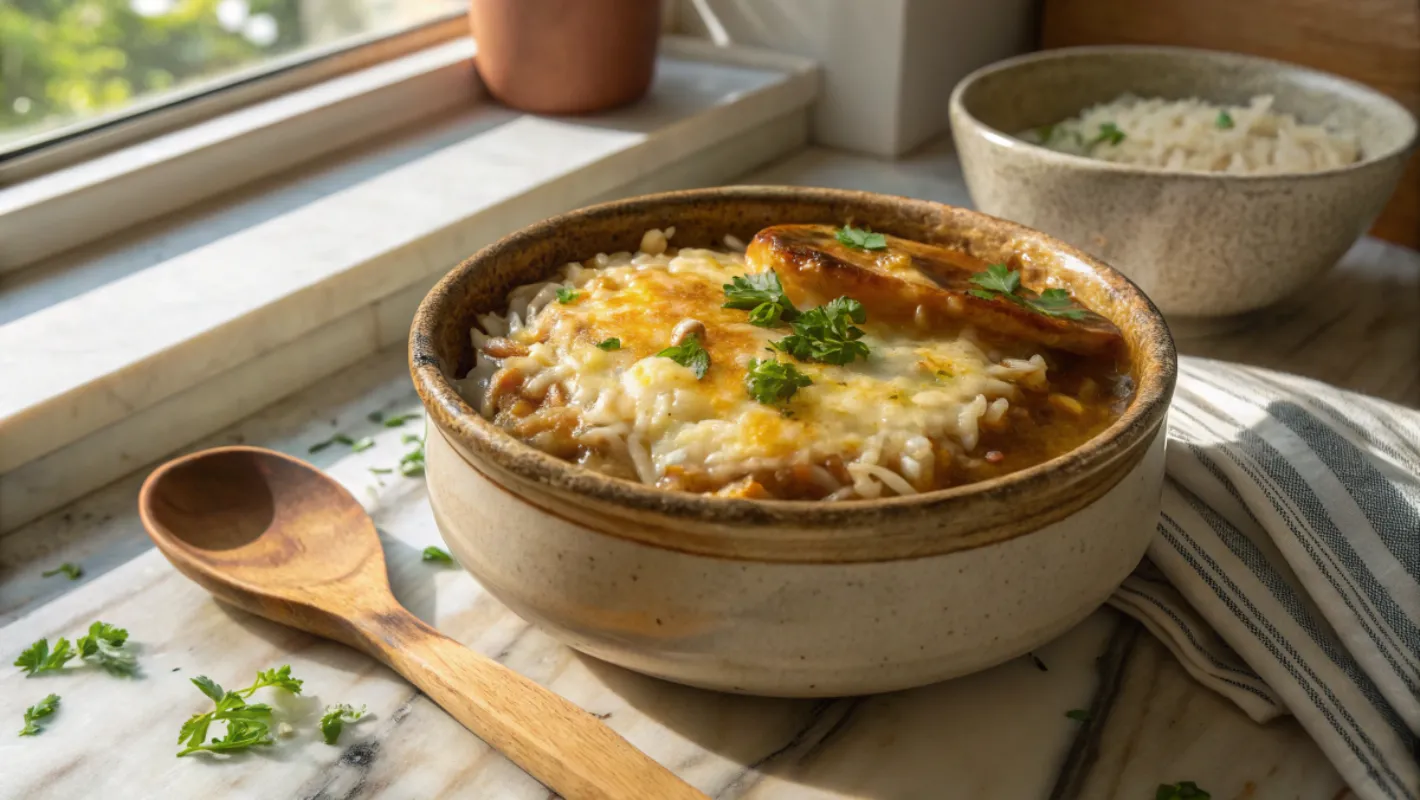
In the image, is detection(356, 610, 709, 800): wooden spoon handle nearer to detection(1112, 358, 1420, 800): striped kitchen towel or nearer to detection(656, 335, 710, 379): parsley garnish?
detection(656, 335, 710, 379): parsley garnish

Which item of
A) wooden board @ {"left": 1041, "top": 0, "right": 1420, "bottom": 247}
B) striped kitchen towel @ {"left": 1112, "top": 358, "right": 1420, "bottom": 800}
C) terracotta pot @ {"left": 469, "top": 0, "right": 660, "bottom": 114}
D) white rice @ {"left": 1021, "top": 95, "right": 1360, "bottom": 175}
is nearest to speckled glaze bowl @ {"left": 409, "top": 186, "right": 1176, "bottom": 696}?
striped kitchen towel @ {"left": 1112, "top": 358, "right": 1420, "bottom": 800}

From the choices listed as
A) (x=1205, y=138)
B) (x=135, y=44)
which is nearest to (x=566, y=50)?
(x=1205, y=138)

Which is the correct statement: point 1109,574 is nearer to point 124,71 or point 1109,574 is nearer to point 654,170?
point 654,170

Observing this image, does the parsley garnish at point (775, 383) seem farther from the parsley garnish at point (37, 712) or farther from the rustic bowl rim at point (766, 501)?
the parsley garnish at point (37, 712)

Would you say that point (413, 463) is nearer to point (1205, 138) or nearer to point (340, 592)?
point (340, 592)

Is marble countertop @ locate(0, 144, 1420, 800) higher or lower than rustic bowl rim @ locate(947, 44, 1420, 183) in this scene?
lower

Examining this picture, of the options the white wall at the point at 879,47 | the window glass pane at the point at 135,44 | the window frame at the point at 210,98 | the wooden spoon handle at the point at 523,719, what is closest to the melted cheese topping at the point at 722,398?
the wooden spoon handle at the point at 523,719
